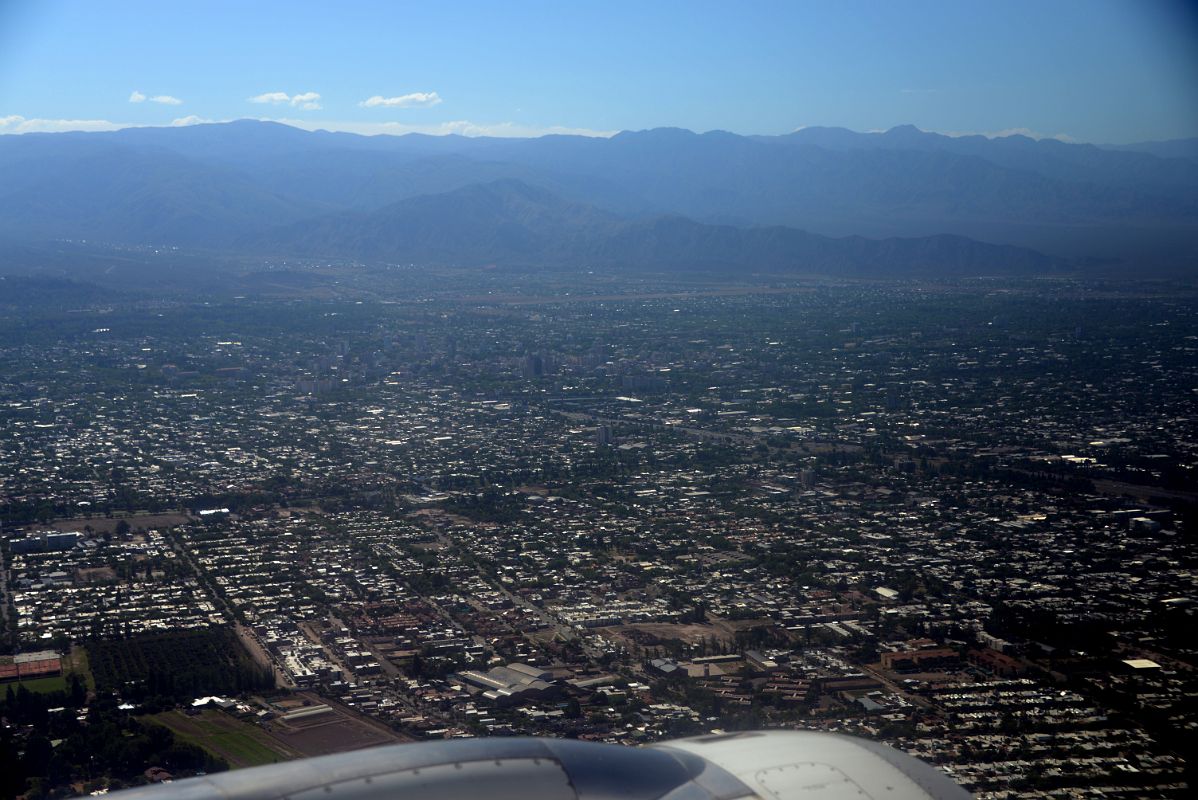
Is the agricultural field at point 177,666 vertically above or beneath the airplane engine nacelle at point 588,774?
beneath

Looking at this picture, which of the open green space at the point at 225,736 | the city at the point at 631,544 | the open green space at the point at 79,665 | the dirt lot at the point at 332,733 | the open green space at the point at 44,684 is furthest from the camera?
the open green space at the point at 79,665

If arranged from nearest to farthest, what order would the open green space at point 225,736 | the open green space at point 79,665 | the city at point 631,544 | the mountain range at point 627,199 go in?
1. the open green space at point 225,736
2. the city at point 631,544
3. the open green space at point 79,665
4. the mountain range at point 627,199

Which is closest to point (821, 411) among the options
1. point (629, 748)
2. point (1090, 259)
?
point (629, 748)

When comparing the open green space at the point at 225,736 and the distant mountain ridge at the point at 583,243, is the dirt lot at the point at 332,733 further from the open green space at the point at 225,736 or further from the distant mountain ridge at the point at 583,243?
the distant mountain ridge at the point at 583,243

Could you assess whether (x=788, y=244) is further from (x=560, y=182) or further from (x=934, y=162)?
(x=934, y=162)

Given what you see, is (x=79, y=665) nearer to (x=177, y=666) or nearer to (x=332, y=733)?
(x=177, y=666)

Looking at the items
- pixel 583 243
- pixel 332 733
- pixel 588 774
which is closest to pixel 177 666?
pixel 332 733

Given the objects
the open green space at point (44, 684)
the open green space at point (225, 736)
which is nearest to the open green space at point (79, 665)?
the open green space at point (44, 684)
